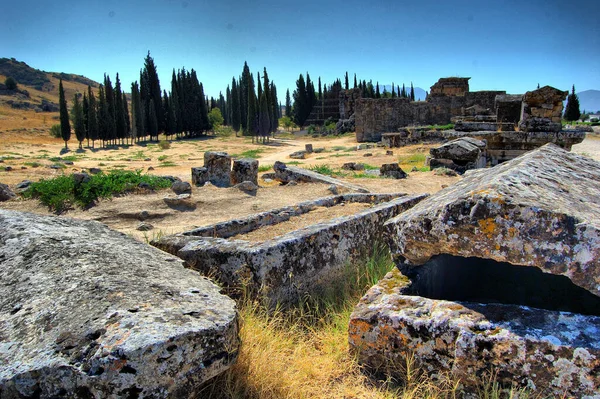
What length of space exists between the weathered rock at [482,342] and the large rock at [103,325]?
827mm

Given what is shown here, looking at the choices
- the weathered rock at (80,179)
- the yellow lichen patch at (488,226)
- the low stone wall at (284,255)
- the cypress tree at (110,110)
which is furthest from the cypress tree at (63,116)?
the yellow lichen patch at (488,226)

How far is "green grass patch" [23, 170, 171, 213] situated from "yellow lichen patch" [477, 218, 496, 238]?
753 cm

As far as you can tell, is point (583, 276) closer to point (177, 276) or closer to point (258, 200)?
point (177, 276)

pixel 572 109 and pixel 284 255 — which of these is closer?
pixel 284 255

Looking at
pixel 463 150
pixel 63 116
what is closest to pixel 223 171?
pixel 463 150

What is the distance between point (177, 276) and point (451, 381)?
157 centimetres

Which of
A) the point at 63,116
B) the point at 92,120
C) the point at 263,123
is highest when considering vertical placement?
the point at 63,116

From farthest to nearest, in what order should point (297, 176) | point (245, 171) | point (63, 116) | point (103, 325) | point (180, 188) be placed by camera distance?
point (63, 116)
point (245, 171)
point (297, 176)
point (180, 188)
point (103, 325)

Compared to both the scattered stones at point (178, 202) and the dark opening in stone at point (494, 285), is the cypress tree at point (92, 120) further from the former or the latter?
the dark opening in stone at point (494, 285)

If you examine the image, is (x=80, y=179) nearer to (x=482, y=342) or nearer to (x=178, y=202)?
(x=178, y=202)

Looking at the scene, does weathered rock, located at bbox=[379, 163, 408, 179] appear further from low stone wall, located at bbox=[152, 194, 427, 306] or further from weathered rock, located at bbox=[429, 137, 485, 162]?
low stone wall, located at bbox=[152, 194, 427, 306]

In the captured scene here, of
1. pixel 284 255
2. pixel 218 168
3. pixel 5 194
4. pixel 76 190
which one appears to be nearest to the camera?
pixel 284 255

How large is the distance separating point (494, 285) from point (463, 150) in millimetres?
8282

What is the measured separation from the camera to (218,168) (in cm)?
1115
